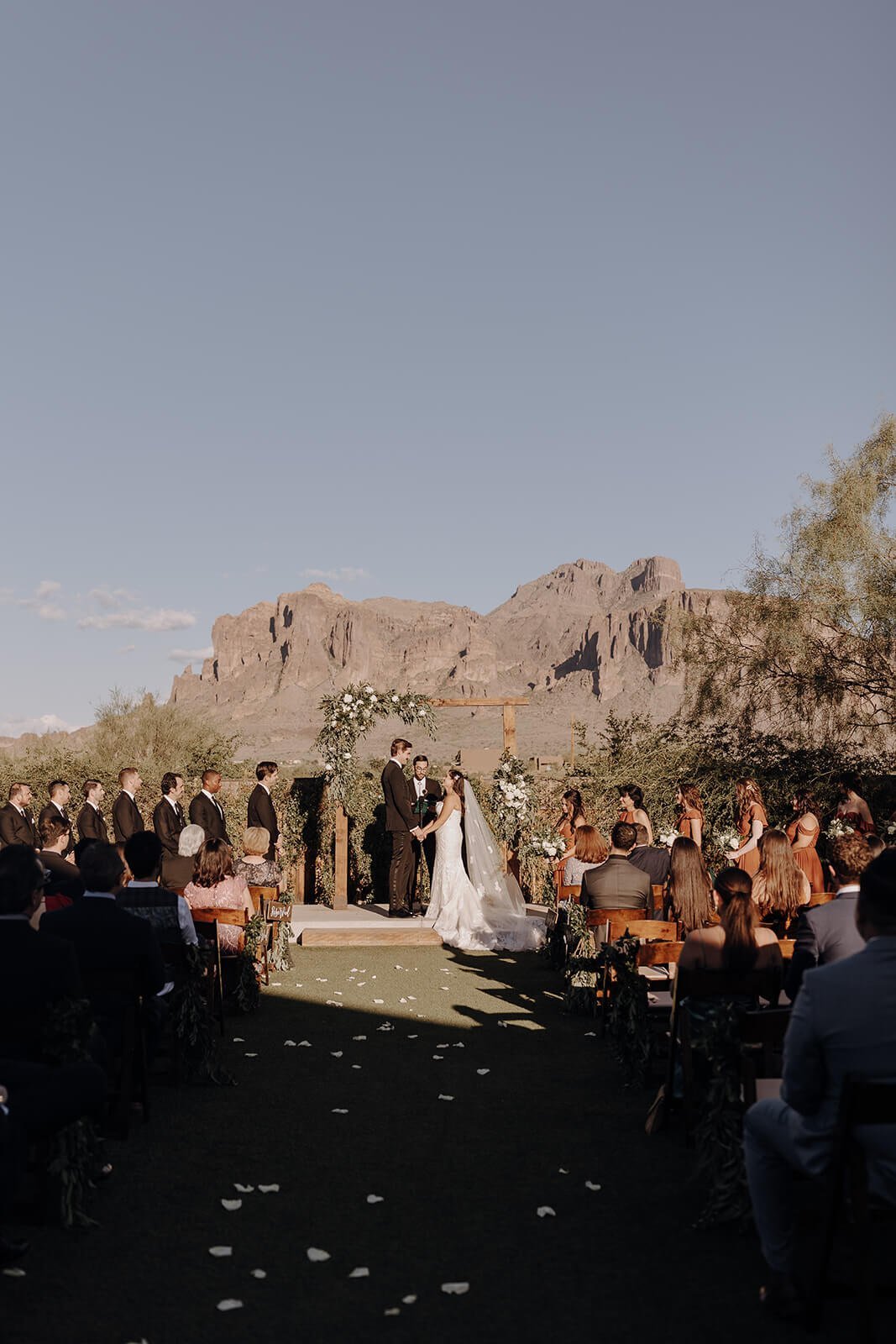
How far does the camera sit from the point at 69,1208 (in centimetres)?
404

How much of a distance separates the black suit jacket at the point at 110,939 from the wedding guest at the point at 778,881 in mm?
3882

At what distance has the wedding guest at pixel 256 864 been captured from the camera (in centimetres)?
933

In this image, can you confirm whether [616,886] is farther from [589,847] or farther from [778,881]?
[589,847]

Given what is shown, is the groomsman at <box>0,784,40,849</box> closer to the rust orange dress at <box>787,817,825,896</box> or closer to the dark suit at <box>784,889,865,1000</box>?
the rust orange dress at <box>787,817,825,896</box>

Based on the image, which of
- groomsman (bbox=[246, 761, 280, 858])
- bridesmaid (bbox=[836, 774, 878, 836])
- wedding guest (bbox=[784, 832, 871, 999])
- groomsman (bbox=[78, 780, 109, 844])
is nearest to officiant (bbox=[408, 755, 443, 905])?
groomsman (bbox=[246, 761, 280, 858])

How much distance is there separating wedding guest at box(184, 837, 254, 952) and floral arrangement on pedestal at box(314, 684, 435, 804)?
650cm

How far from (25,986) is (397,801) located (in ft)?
31.5

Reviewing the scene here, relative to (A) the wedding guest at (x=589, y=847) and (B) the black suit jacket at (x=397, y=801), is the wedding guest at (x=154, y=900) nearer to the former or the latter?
(A) the wedding guest at (x=589, y=847)

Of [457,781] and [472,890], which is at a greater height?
[457,781]

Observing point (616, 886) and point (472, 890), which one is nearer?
point (616, 886)

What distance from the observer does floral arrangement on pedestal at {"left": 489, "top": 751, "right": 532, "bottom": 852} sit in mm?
14383

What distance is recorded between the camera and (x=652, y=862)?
9.34 meters

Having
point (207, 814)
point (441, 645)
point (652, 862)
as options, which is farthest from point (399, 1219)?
point (441, 645)

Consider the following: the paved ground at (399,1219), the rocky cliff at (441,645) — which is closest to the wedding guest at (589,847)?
the paved ground at (399,1219)
